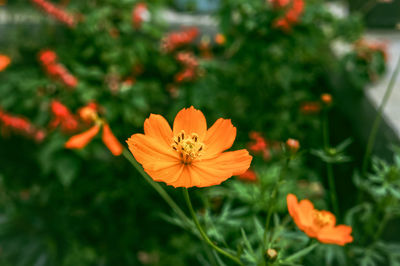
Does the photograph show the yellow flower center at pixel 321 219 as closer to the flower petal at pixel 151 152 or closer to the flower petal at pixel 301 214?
the flower petal at pixel 301 214

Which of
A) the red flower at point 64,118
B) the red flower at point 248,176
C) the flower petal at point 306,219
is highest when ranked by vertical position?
the flower petal at point 306,219

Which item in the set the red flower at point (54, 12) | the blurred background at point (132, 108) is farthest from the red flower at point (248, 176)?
the red flower at point (54, 12)

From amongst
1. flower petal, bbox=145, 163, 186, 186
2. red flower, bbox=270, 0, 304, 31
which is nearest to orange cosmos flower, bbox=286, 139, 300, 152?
flower petal, bbox=145, 163, 186, 186

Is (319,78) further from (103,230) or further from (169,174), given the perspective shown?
(169,174)

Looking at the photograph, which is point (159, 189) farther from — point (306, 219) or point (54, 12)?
point (54, 12)

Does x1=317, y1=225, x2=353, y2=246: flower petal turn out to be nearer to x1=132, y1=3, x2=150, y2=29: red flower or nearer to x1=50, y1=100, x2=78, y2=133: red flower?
x1=50, y1=100, x2=78, y2=133: red flower

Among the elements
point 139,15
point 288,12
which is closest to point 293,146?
point 288,12
